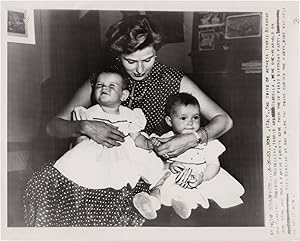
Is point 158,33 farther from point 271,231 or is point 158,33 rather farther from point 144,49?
point 271,231

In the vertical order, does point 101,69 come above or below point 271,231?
above

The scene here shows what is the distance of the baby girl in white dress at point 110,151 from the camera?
2.07 feet

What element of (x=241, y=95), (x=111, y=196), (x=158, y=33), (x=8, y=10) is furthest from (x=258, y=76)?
(x=8, y=10)

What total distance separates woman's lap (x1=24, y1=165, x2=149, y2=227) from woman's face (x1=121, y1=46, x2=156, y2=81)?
166 millimetres

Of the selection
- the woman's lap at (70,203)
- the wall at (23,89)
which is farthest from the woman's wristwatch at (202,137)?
the wall at (23,89)

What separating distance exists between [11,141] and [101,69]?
173 mm

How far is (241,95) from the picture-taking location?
0.65 metres

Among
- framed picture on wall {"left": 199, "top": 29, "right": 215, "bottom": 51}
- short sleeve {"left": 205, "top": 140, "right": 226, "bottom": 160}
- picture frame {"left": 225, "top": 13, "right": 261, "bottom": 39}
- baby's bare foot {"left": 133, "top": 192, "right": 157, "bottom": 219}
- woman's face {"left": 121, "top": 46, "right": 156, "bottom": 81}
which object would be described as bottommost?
baby's bare foot {"left": 133, "top": 192, "right": 157, "bottom": 219}

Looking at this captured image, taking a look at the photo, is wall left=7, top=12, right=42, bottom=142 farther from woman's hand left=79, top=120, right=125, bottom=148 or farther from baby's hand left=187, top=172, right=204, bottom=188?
baby's hand left=187, top=172, right=204, bottom=188

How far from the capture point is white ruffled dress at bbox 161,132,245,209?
0.64 m

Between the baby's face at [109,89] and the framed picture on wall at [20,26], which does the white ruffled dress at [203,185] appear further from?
the framed picture on wall at [20,26]

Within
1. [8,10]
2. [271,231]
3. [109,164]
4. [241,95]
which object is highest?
[8,10]

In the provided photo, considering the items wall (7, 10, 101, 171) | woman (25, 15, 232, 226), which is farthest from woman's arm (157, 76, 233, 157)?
wall (7, 10, 101, 171)

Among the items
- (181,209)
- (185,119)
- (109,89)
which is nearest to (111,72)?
(109,89)
